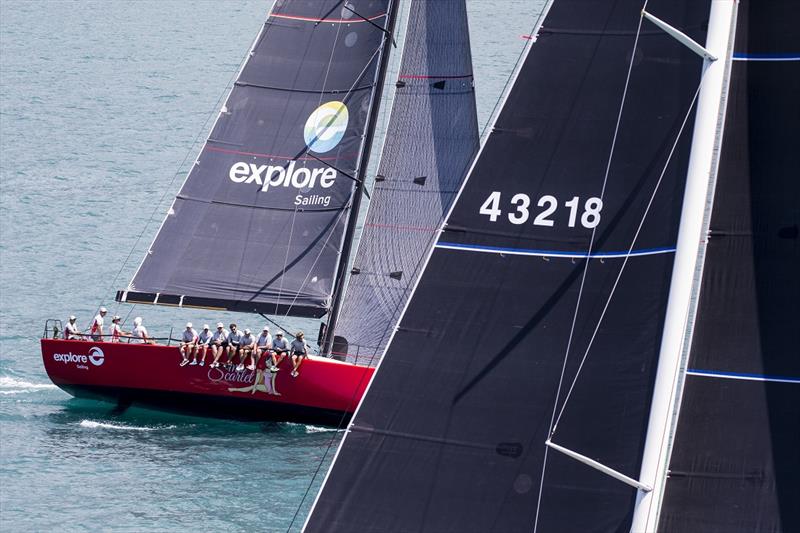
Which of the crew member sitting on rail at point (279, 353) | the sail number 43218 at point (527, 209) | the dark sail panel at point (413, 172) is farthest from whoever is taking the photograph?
the dark sail panel at point (413, 172)

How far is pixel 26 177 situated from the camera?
41.1 meters

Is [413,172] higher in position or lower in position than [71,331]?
higher

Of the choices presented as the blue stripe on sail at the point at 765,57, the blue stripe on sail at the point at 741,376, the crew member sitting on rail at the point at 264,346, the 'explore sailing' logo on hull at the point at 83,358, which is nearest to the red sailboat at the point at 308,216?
the 'explore sailing' logo on hull at the point at 83,358

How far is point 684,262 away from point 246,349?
49.4ft

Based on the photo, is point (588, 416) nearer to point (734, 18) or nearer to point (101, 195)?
point (734, 18)

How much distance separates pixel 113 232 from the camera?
37.1 meters

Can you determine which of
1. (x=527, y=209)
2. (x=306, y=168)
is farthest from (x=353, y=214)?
(x=527, y=209)

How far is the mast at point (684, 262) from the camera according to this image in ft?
32.1

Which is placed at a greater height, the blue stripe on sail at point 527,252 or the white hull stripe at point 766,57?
the white hull stripe at point 766,57

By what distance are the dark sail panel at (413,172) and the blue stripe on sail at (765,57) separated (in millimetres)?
13602

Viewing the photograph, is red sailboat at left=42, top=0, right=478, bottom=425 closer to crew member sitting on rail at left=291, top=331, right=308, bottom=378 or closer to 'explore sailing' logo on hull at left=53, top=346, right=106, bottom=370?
'explore sailing' logo on hull at left=53, top=346, right=106, bottom=370

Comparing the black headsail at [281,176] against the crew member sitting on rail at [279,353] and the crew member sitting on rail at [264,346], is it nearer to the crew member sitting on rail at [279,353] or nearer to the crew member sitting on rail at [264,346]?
the crew member sitting on rail at [264,346]

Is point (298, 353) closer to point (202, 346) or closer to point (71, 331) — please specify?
point (202, 346)

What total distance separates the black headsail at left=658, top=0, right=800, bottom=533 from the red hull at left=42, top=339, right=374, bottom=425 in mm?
13375
